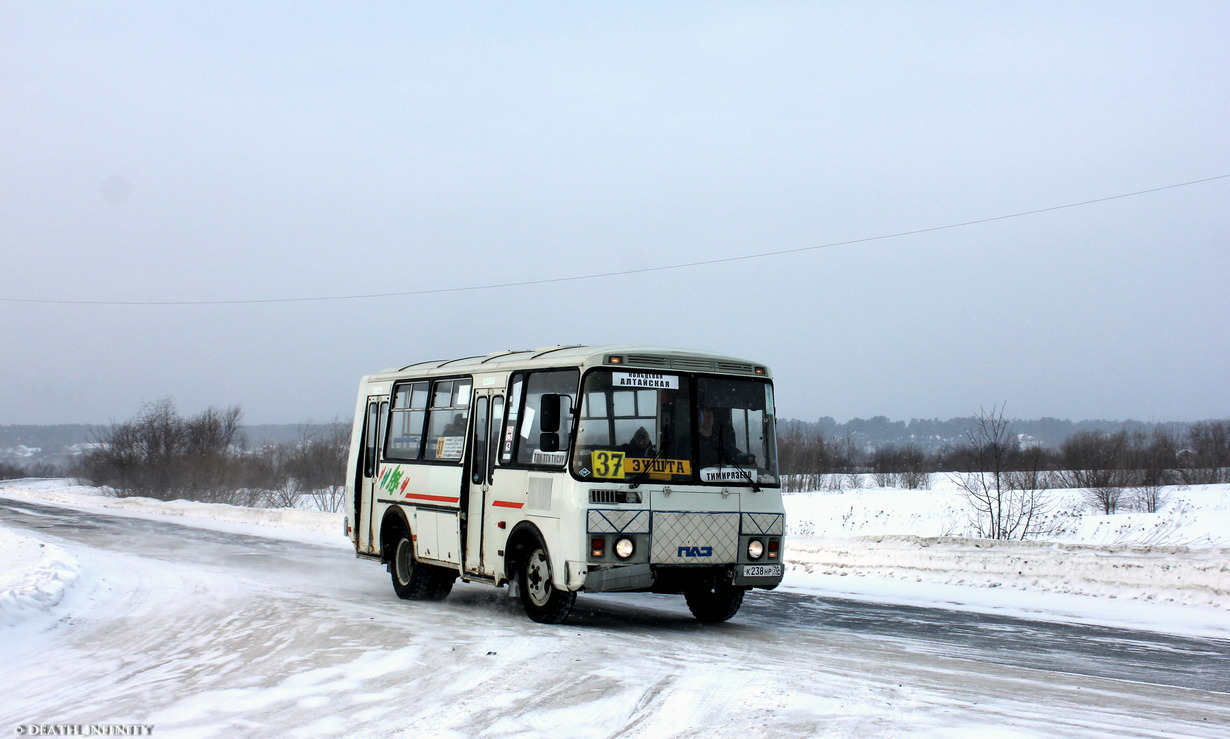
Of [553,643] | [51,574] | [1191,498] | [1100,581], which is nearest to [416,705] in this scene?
[553,643]

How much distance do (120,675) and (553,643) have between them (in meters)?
3.79

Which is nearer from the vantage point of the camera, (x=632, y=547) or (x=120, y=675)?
(x=120, y=675)

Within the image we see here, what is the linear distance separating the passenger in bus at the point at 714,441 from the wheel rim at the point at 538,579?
211 centimetres

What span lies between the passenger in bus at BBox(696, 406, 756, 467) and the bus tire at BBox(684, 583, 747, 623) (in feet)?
Result: 5.02

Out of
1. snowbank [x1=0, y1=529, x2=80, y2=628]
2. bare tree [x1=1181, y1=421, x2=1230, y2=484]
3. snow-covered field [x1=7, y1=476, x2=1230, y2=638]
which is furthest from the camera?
bare tree [x1=1181, y1=421, x2=1230, y2=484]

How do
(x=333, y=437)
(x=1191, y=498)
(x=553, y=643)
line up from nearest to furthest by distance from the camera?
1. (x=553, y=643)
2. (x=1191, y=498)
3. (x=333, y=437)

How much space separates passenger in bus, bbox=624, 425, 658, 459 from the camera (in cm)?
1093

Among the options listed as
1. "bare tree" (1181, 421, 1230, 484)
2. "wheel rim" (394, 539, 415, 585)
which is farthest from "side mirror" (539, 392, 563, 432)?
"bare tree" (1181, 421, 1230, 484)

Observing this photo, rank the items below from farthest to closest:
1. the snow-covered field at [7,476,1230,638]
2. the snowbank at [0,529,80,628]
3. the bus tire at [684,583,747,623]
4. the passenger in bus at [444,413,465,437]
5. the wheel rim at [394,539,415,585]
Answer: the wheel rim at [394,539,415,585] < the passenger in bus at [444,413,465,437] < the snow-covered field at [7,476,1230,638] < the bus tire at [684,583,747,623] < the snowbank at [0,529,80,628]

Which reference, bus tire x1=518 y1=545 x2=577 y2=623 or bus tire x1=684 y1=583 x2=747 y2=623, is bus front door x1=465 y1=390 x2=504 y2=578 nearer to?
bus tire x1=518 y1=545 x2=577 y2=623

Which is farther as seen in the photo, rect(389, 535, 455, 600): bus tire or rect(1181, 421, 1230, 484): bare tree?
rect(1181, 421, 1230, 484): bare tree

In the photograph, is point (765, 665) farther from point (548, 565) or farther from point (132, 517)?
point (132, 517)

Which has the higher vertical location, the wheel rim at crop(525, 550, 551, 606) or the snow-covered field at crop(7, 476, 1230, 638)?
the wheel rim at crop(525, 550, 551, 606)

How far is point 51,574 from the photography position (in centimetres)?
1469
